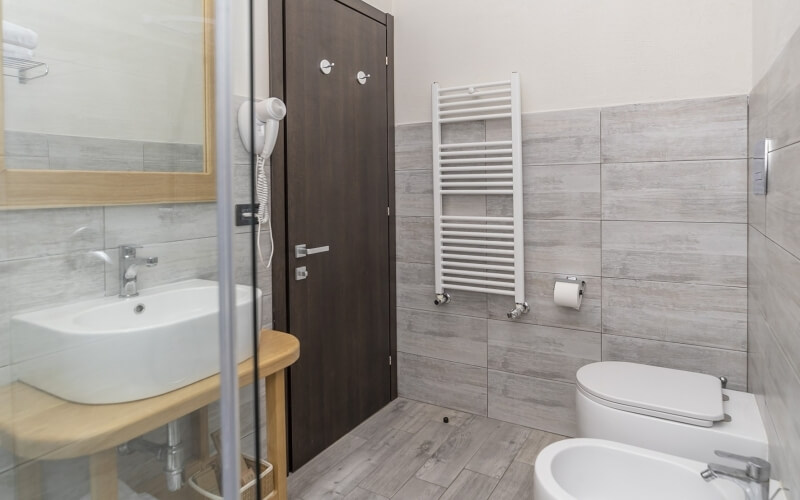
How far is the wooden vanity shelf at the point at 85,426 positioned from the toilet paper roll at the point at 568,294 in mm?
1931

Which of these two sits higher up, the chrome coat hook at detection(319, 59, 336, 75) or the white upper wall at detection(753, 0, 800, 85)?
the chrome coat hook at detection(319, 59, 336, 75)

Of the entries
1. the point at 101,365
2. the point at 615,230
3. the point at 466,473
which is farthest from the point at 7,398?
the point at 615,230

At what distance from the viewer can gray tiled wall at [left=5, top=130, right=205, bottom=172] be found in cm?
45

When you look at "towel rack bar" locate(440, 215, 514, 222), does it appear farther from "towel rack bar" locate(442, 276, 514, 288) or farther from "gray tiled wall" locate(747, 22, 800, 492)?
"gray tiled wall" locate(747, 22, 800, 492)

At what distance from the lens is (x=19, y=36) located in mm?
447

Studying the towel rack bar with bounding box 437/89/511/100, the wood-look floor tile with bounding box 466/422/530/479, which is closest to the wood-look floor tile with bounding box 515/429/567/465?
the wood-look floor tile with bounding box 466/422/530/479

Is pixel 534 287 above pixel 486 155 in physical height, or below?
below

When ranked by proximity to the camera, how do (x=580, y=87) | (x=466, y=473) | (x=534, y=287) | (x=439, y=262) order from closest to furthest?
(x=466, y=473) < (x=580, y=87) < (x=534, y=287) < (x=439, y=262)

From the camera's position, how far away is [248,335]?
0.59 metres

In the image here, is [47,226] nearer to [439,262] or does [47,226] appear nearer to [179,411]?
[179,411]

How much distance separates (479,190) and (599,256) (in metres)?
0.63

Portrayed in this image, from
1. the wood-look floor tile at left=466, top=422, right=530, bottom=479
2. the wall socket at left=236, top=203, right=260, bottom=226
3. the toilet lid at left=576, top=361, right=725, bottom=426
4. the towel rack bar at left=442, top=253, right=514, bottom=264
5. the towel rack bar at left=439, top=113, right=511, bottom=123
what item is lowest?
the wood-look floor tile at left=466, top=422, right=530, bottom=479

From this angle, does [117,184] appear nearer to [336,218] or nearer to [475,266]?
[336,218]

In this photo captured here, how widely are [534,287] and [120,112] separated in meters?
2.17
